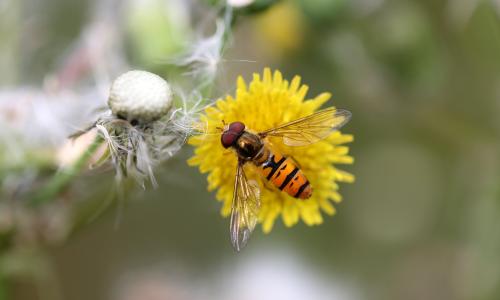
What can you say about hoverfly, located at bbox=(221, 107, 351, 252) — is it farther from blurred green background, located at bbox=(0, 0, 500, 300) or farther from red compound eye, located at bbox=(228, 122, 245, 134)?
blurred green background, located at bbox=(0, 0, 500, 300)

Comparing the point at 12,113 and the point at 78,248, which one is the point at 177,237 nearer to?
the point at 78,248

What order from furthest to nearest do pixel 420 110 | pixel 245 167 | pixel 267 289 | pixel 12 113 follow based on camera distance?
pixel 267 289 < pixel 420 110 < pixel 12 113 < pixel 245 167

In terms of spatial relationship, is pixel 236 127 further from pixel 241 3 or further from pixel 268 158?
Answer: pixel 241 3

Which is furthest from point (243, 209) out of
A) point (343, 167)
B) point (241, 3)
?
point (343, 167)

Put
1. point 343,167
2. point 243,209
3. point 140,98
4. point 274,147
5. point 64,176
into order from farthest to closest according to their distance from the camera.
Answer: point 343,167 → point 64,176 → point 274,147 → point 243,209 → point 140,98

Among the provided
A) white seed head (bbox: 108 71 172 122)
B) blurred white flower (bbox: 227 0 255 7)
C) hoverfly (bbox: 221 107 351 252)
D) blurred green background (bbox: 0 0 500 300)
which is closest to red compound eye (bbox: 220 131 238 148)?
hoverfly (bbox: 221 107 351 252)

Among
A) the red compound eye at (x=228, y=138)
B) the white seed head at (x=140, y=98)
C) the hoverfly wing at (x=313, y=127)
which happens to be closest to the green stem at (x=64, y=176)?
the white seed head at (x=140, y=98)

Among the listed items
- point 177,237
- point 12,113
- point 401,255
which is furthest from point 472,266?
point 12,113

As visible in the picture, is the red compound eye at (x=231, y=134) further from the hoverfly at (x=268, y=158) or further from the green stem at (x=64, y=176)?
the green stem at (x=64, y=176)
